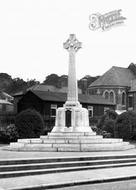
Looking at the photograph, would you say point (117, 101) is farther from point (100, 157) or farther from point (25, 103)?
point (100, 157)

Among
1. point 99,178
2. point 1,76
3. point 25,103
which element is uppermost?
point 1,76

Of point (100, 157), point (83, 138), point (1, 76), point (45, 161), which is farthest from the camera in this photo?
point (1, 76)

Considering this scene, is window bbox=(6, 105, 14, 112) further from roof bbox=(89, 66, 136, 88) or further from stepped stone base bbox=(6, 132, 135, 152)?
stepped stone base bbox=(6, 132, 135, 152)

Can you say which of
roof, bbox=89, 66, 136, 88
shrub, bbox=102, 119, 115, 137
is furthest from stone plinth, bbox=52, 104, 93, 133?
roof, bbox=89, 66, 136, 88

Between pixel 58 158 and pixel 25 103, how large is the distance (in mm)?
37867

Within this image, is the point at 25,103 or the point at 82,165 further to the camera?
the point at 25,103

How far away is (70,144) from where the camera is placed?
19.6 metres

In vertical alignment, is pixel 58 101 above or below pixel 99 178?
above

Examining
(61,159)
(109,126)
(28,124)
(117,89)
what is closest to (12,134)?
(28,124)

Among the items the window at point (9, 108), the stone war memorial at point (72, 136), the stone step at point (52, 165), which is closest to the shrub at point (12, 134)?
the stone war memorial at point (72, 136)

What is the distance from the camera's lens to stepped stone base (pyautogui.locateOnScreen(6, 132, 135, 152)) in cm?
1892

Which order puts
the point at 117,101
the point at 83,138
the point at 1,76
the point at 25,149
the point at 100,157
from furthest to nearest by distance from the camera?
the point at 1,76 → the point at 117,101 → the point at 83,138 → the point at 25,149 → the point at 100,157

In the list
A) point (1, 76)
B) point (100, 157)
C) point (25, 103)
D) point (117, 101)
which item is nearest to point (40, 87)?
point (117, 101)

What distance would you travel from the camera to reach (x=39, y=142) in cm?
2077
